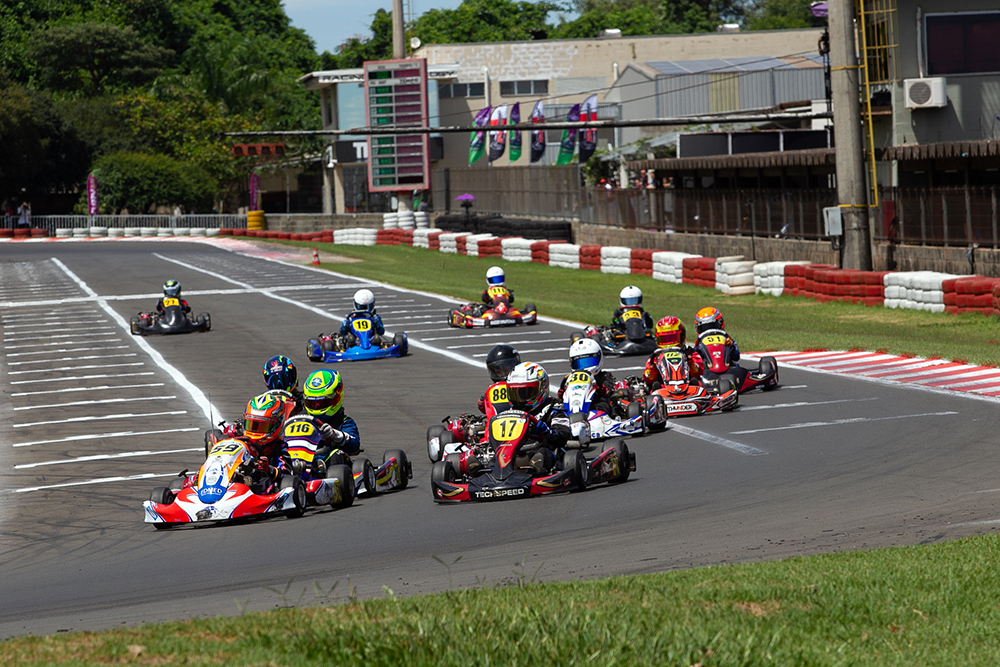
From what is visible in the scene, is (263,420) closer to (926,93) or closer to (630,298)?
(630,298)

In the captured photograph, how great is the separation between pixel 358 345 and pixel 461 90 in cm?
5689

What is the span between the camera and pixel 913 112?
32719mm

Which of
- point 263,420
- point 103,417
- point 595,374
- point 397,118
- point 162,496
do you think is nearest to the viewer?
point 162,496

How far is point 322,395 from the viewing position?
1175 cm

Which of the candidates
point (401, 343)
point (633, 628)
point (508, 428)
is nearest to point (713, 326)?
point (508, 428)

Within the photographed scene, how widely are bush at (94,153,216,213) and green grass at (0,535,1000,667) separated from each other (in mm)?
68829

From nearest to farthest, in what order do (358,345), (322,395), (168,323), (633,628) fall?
(633,628) < (322,395) < (358,345) < (168,323)

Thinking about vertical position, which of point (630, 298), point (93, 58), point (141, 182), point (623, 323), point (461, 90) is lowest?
point (623, 323)

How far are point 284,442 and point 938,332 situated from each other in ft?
49.7

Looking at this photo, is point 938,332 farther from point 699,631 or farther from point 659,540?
point 699,631

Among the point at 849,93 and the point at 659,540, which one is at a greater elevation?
the point at 849,93

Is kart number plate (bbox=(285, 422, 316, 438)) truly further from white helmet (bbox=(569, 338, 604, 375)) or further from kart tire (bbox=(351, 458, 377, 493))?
white helmet (bbox=(569, 338, 604, 375))

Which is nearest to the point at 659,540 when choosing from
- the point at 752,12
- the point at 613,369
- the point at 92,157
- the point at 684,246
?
the point at 613,369

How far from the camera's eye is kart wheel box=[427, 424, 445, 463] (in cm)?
1236
